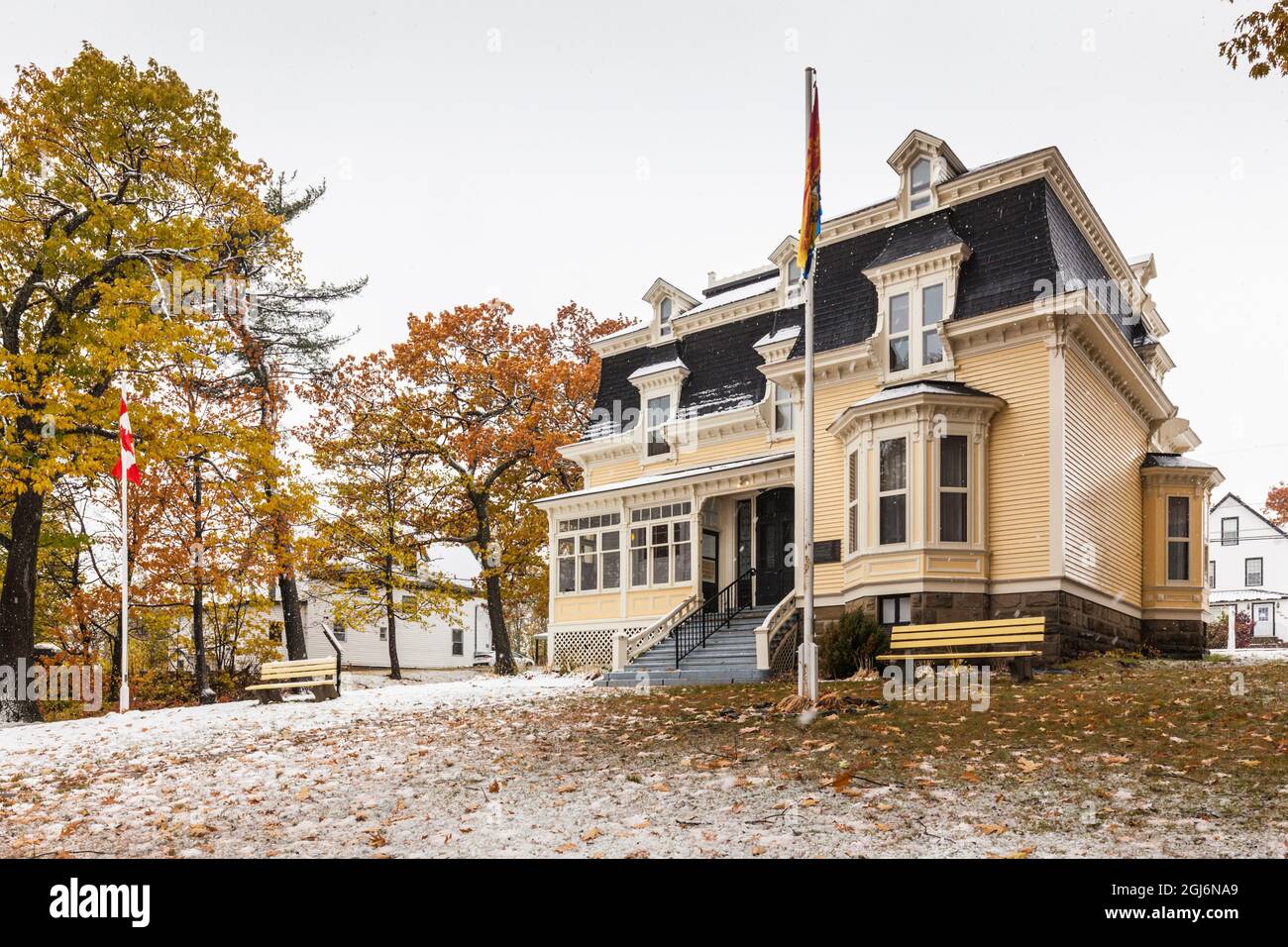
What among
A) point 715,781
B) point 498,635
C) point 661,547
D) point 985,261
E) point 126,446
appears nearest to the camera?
point 715,781

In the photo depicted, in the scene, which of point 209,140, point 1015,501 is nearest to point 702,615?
point 1015,501

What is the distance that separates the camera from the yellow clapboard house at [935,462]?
1819 cm

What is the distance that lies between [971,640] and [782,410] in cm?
1085

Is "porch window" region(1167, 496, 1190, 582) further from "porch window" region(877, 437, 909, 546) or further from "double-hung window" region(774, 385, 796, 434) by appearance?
"double-hung window" region(774, 385, 796, 434)

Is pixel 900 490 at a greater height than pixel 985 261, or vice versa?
pixel 985 261

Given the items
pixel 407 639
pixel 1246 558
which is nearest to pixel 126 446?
pixel 407 639

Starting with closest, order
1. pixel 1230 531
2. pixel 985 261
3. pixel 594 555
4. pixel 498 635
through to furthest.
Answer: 1. pixel 985 261
2. pixel 594 555
3. pixel 498 635
4. pixel 1230 531

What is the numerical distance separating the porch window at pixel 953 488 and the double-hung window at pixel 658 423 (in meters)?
10.7

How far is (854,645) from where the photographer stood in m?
17.7

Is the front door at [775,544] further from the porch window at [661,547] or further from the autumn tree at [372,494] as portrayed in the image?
the autumn tree at [372,494]

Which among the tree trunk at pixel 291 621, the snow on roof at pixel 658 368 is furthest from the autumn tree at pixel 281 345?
the snow on roof at pixel 658 368

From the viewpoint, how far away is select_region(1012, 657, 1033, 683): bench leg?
1572 centimetres

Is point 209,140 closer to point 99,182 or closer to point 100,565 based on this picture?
point 99,182

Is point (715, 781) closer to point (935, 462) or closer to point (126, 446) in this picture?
point (935, 462)
